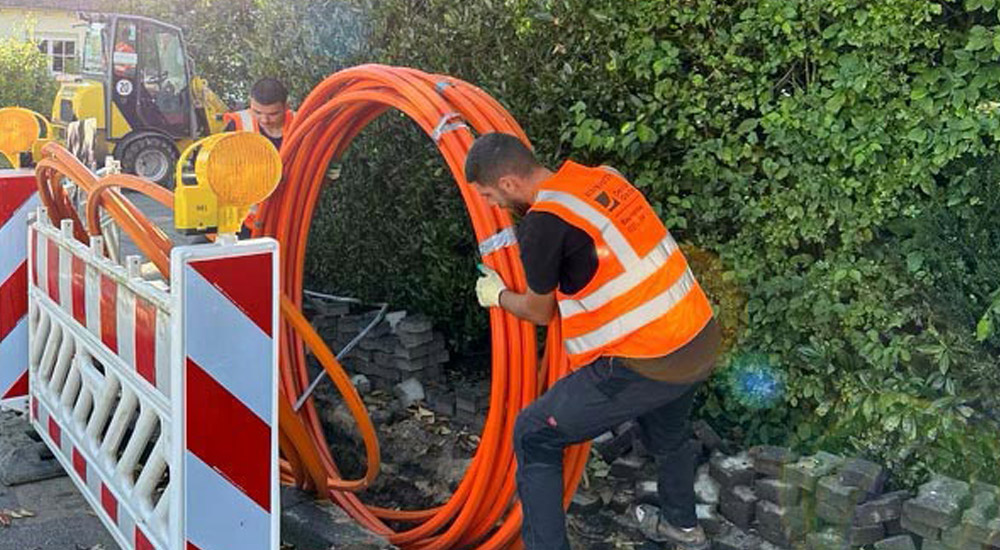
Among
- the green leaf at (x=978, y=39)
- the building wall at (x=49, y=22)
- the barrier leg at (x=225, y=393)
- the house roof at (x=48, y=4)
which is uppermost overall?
the green leaf at (x=978, y=39)

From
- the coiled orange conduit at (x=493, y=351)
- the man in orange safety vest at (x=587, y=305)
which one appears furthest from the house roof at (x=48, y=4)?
the man in orange safety vest at (x=587, y=305)

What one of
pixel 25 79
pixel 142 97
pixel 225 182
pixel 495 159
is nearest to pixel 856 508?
pixel 495 159

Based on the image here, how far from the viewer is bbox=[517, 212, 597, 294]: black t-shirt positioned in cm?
315

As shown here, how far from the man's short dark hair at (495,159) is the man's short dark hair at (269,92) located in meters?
2.57

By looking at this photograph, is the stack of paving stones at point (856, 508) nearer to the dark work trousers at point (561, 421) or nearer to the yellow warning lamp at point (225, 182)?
the dark work trousers at point (561, 421)

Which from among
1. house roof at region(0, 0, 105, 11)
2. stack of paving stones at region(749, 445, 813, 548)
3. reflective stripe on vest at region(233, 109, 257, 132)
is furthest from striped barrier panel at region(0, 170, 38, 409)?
house roof at region(0, 0, 105, 11)

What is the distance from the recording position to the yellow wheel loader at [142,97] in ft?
43.5

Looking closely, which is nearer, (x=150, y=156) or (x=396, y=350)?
(x=396, y=350)

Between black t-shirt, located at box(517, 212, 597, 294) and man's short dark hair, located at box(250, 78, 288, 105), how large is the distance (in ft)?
9.23

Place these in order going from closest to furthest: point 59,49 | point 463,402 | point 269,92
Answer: point 463,402
point 269,92
point 59,49

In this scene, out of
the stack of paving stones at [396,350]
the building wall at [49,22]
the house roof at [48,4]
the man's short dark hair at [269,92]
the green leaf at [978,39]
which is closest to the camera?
the green leaf at [978,39]

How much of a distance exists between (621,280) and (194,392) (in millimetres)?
1327

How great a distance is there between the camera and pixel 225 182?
9.23 ft

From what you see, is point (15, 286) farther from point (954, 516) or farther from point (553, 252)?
point (954, 516)
